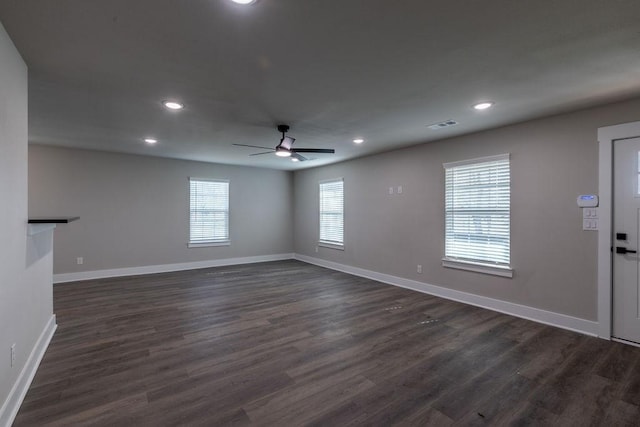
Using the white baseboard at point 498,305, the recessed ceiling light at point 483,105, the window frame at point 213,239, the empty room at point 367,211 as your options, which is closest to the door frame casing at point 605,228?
the empty room at point 367,211

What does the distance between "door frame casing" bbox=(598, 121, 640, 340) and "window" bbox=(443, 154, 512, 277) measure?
3.00 feet

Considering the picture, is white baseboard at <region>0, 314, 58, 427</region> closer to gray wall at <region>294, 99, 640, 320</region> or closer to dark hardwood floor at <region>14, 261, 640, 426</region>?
dark hardwood floor at <region>14, 261, 640, 426</region>

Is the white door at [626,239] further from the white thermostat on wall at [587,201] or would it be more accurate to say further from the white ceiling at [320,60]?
the white ceiling at [320,60]

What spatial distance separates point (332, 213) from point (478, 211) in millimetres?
3421

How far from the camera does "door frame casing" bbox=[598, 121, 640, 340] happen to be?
324 cm

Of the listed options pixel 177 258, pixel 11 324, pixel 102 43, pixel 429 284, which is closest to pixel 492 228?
pixel 429 284

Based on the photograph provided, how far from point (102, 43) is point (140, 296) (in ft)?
12.7

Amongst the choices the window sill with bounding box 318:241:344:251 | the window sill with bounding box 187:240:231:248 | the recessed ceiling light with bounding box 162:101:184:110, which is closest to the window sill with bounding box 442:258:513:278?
the window sill with bounding box 318:241:344:251

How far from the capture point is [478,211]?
4410 mm

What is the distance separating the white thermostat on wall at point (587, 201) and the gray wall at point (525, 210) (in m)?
0.06

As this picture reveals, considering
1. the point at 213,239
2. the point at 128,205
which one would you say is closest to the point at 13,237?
the point at 128,205

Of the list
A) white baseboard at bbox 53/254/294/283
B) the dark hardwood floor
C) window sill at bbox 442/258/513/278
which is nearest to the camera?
the dark hardwood floor

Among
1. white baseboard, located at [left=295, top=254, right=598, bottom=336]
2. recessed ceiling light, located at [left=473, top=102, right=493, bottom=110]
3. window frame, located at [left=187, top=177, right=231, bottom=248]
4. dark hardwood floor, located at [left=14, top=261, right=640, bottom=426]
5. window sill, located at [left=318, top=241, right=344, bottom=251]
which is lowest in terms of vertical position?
dark hardwood floor, located at [left=14, top=261, right=640, bottom=426]

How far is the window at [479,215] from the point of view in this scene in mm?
4137
